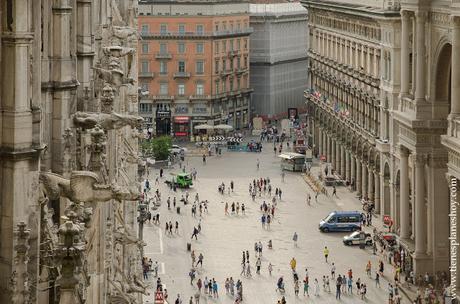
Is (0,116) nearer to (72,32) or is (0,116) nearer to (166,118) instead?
(72,32)

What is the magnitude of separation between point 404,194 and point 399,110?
6.08 meters

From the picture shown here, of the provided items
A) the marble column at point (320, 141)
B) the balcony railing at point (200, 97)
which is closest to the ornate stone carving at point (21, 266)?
the marble column at point (320, 141)

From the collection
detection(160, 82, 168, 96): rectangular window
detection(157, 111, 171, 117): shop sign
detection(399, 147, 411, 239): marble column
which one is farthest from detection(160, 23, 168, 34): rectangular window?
detection(399, 147, 411, 239): marble column

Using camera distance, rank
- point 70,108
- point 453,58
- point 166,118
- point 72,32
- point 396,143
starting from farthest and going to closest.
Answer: point 166,118 → point 396,143 → point 453,58 → point 72,32 → point 70,108

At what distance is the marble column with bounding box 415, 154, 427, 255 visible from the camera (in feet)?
266

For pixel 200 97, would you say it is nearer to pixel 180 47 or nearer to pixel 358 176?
pixel 180 47

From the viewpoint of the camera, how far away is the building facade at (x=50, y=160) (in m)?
16.7

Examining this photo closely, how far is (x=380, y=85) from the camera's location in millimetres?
A: 104062

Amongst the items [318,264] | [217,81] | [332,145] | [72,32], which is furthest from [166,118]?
[72,32]

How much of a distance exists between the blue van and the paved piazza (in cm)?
73

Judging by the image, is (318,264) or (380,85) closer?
(318,264)

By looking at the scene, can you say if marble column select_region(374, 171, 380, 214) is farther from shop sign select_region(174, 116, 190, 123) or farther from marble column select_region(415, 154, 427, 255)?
shop sign select_region(174, 116, 190, 123)

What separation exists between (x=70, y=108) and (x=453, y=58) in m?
50.6

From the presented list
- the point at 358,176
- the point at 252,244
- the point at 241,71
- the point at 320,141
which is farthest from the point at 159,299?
the point at 241,71
